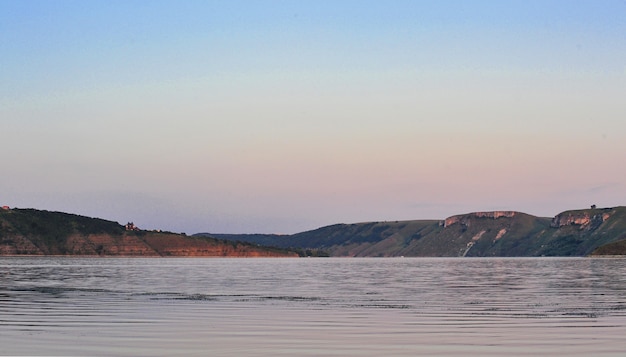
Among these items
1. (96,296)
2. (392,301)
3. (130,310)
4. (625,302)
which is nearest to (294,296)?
(392,301)

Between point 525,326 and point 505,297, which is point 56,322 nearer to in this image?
point 525,326

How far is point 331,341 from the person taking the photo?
28359mm

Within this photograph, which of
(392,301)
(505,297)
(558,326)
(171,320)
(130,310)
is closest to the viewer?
(558,326)

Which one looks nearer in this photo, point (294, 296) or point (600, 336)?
point (600, 336)

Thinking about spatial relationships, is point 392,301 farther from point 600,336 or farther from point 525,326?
point 600,336

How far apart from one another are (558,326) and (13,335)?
19684mm

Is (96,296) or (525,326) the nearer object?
(525,326)

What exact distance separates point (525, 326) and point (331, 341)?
923cm

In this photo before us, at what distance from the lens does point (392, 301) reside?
49938mm

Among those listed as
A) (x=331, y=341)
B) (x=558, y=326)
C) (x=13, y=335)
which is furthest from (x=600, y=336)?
(x=13, y=335)

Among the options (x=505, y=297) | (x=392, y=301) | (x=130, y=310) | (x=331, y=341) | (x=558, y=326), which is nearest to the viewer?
(x=331, y=341)

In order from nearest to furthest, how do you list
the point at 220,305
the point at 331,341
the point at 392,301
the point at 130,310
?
the point at 331,341 → the point at 130,310 → the point at 220,305 → the point at 392,301

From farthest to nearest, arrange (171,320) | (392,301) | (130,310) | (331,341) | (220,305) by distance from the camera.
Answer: (392,301)
(220,305)
(130,310)
(171,320)
(331,341)

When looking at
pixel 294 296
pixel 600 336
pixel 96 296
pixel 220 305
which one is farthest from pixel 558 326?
pixel 96 296
